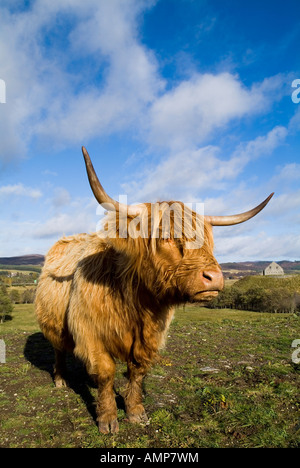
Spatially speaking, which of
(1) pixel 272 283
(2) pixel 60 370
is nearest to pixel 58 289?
(2) pixel 60 370

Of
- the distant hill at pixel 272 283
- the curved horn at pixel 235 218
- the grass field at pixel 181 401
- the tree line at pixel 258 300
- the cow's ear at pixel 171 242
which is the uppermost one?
the curved horn at pixel 235 218

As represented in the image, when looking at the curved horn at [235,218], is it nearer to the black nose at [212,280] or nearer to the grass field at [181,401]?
the black nose at [212,280]

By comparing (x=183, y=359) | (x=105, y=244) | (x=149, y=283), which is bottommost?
(x=183, y=359)

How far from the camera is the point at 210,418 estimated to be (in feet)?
11.7

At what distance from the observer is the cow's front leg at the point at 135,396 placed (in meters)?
3.65

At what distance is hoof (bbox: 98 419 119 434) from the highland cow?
11 millimetres

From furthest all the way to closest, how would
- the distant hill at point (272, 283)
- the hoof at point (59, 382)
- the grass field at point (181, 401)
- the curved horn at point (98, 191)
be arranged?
the distant hill at point (272, 283) → the hoof at point (59, 382) → the grass field at point (181, 401) → the curved horn at point (98, 191)

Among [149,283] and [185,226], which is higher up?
[185,226]

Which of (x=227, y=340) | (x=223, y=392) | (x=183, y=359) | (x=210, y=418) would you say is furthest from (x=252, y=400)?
(x=227, y=340)

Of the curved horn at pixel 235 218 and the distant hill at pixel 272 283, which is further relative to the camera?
the distant hill at pixel 272 283

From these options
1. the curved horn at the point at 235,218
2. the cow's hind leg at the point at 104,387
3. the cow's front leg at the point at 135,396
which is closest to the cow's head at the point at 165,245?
the curved horn at the point at 235,218

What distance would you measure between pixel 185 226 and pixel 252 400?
2.79m

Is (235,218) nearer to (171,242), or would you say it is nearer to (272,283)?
(171,242)
